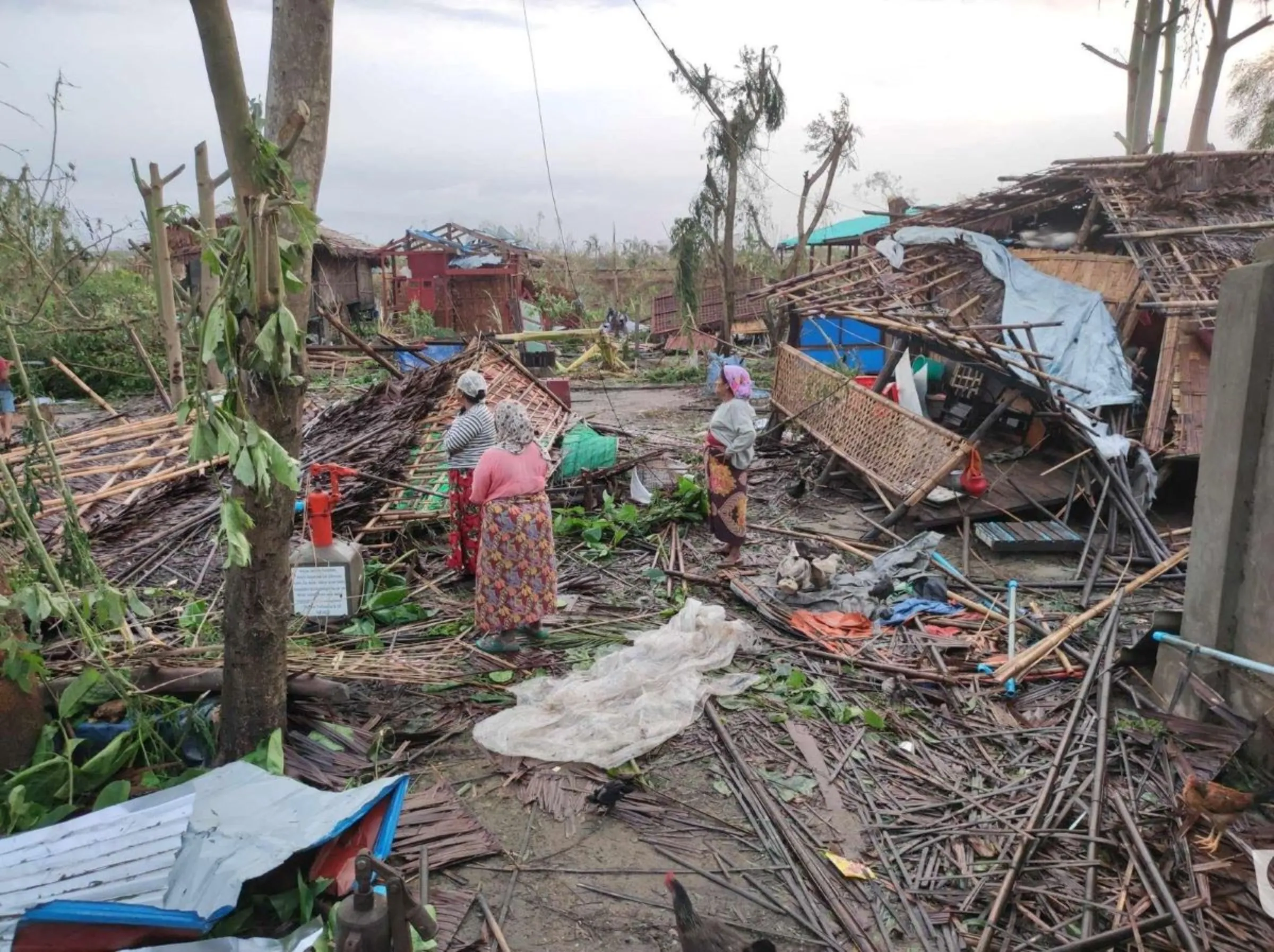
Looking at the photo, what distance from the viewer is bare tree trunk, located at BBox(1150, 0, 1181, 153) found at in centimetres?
1529

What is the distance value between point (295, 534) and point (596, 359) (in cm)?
1476

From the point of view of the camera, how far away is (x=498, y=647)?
16.1 feet

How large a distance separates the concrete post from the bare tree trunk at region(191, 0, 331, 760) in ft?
13.9

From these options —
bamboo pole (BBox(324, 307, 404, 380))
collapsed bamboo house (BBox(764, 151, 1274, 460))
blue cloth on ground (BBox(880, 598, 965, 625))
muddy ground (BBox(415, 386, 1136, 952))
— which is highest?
collapsed bamboo house (BBox(764, 151, 1274, 460))

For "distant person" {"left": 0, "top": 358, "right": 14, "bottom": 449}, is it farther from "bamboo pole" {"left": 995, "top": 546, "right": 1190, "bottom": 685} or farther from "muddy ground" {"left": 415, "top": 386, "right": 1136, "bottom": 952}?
"bamboo pole" {"left": 995, "top": 546, "right": 1190, "bottom": 685}

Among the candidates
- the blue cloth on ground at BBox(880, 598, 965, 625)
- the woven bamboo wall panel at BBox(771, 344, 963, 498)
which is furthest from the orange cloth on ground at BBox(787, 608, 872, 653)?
the woven bamboo wall panel at BBox(771, 344, 963, 498)

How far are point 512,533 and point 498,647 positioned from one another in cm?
75

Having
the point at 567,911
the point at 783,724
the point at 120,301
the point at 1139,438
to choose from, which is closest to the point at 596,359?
the point at 120,301

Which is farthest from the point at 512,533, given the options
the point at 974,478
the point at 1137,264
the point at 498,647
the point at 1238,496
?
the point at 1137,264

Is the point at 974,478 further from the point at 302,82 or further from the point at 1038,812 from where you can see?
the point at 302,82

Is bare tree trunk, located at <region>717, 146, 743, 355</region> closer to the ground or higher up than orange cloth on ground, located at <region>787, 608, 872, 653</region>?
higher up

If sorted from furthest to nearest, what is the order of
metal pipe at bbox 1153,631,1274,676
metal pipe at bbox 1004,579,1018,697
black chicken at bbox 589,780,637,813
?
metal pipe at bbox 1004,579,1018,697
black chicken at bbox 589,780,637,813
metal pipe at bbox 1153,631,1274,676

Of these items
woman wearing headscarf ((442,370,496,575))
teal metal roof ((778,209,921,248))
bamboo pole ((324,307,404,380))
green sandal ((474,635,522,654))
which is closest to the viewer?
green sandal ((474,635,522,654))

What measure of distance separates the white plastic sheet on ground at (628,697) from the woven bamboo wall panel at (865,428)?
309 cm
